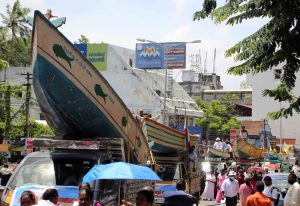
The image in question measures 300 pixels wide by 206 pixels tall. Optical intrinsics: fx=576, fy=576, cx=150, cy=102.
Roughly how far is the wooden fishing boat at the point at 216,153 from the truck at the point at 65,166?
80.3 ft

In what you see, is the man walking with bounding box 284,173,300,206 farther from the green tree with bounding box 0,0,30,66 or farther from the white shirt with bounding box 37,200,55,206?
the green tree with bounding box 0,0,30,66

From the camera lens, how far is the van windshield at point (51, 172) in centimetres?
1054

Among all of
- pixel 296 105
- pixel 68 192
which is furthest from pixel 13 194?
pixel 296 105

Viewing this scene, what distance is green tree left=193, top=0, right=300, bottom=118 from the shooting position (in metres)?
7.82

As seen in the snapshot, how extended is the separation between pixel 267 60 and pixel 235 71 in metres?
0.57

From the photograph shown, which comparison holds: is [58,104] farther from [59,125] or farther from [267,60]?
[267,60]

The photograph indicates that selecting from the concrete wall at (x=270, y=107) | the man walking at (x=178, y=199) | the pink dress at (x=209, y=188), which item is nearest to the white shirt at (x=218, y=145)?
the pink dress at (x=209, y=188)

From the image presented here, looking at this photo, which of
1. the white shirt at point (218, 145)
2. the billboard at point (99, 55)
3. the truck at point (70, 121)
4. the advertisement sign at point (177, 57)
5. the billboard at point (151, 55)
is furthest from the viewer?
the advertisement sign at point (177, 57)

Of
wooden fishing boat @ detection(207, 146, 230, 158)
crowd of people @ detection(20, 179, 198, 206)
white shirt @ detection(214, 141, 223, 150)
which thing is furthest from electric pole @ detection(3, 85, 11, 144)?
crowd of people @ detection(20, 179, 198, 206)

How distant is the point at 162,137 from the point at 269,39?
9.76 meters

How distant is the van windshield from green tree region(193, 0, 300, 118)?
12.1 feet

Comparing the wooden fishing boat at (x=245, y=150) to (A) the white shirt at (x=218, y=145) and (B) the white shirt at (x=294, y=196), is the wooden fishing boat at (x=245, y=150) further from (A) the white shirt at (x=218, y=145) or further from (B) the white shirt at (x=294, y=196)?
(B) the white shirt at (x=294, y=196)

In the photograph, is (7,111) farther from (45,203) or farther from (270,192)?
(45,203)

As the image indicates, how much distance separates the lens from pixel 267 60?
8328 millimetres
